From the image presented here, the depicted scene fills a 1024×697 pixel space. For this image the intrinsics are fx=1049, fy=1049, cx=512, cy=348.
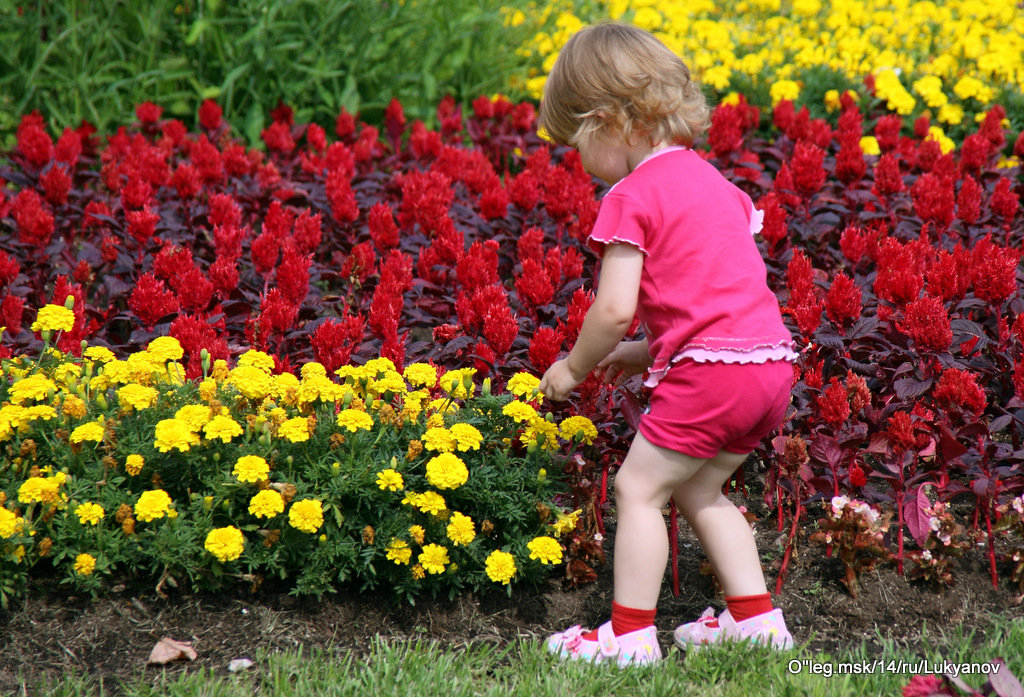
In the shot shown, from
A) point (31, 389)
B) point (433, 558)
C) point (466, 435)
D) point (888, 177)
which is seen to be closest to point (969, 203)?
point (888, 177)

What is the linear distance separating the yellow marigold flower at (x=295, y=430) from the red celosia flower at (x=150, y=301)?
3.34 ft

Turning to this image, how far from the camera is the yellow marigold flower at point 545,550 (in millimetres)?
2740

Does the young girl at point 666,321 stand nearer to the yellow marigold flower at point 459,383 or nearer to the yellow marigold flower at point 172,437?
the yellow marigold flower at point 459,383

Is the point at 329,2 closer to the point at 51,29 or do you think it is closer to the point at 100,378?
the point at 51,29

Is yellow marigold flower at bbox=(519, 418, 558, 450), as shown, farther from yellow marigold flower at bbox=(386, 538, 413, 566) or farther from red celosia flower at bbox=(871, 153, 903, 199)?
red celosia flower at bbox=(871, 153, 903, 199)

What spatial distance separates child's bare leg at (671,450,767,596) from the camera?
2621 millimetres

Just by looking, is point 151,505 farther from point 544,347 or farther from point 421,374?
point 544,347

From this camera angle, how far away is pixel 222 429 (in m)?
2.68

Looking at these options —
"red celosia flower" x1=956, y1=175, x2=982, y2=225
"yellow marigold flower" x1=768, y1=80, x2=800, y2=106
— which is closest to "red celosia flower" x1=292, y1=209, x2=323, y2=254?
"red celosia flower" x1=956, y1=175, x2=982, y2=225

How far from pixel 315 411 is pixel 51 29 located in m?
4.43

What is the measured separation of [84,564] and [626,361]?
4.81 ft

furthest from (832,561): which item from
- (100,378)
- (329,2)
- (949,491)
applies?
(329,2)

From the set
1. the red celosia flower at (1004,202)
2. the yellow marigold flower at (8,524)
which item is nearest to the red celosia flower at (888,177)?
the red celosia flower at (1004,202)

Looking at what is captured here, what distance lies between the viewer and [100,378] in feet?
10.1
